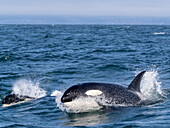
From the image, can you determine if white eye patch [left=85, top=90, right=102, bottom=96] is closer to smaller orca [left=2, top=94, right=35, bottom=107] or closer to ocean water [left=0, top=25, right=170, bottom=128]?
ocean water [left=0, top=25, right=170, bottom=128]

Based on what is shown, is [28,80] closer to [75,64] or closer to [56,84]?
[56,84]

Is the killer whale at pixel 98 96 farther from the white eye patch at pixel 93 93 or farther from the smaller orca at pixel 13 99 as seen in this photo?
the smaller orca at pixel 13 99

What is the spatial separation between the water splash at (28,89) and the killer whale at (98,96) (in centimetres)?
333

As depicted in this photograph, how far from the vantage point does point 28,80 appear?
51.4ft

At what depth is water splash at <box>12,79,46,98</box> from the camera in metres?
12.9

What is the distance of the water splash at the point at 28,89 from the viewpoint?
1293 cm

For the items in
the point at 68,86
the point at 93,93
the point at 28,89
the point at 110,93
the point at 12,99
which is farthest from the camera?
the point at 68,86

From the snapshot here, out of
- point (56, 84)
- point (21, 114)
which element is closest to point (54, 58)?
point (56, 84)

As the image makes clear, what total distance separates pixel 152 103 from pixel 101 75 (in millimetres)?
6716

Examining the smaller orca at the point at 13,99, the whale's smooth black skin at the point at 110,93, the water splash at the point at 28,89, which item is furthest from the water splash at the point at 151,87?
the smaller orca at the point at 13,99

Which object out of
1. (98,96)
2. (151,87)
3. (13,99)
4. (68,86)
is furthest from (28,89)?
(98,96)

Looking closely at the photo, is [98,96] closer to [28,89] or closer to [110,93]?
[110,93]

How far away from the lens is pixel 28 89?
1388cm

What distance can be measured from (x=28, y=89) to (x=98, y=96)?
5160 mm
